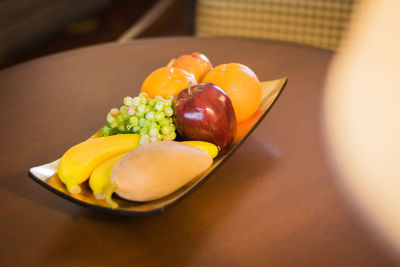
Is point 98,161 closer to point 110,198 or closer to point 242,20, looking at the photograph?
point 110,198

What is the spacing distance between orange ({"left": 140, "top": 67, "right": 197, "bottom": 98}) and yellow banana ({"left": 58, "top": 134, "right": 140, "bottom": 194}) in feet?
0.29

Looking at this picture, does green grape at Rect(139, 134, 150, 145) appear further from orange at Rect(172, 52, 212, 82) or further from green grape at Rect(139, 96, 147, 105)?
orange at Rect(172, 52, 212, 82)

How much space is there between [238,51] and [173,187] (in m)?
0.53

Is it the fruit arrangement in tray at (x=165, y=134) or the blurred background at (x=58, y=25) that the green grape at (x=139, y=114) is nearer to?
the fruit arrangement in tray at (x=165, y=134)

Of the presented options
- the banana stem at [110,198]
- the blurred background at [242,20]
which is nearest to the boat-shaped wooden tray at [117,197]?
the banana stem at [110,198]

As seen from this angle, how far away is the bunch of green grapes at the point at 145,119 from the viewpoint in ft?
1.60

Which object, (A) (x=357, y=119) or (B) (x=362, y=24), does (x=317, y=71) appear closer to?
(A) (x=357, y=119)

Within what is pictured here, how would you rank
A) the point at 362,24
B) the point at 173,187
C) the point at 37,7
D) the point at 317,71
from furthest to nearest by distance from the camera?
the point at 37,7 < the point at 362,24 < the point at 317,71 < the point at 173,187

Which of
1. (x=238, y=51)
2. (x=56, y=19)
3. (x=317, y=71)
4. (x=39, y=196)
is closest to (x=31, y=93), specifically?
(x=39, y=196)

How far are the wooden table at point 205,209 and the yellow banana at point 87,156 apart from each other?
43 millimetres

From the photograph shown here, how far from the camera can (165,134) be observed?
0.50 meters

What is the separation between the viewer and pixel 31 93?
2.36ft

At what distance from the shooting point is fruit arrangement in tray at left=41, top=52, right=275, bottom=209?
1.32ft

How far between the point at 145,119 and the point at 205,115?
73 millimetres
